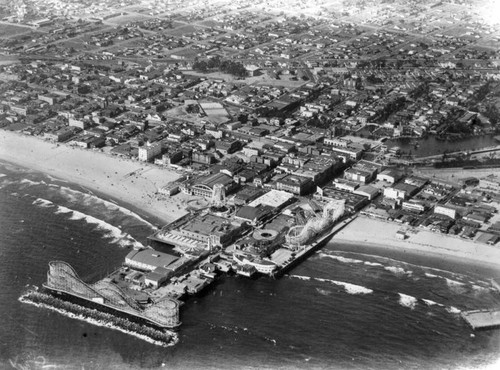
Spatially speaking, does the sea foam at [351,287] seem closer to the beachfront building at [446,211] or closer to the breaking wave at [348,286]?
the breaking wave at [348,286]

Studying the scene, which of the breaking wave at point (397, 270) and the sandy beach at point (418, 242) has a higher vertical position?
the sandy beach at point (418, 242)

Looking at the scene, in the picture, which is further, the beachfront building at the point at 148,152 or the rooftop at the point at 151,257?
the beachfront building at the point at 148,152

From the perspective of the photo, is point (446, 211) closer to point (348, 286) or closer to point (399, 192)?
point (399, 192)

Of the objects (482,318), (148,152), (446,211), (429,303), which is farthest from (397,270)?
(148,152)

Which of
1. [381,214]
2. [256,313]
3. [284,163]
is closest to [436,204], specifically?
[381,214]

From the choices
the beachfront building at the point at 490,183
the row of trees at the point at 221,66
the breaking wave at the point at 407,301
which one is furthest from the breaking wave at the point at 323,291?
the row of trees at the point at 221,66

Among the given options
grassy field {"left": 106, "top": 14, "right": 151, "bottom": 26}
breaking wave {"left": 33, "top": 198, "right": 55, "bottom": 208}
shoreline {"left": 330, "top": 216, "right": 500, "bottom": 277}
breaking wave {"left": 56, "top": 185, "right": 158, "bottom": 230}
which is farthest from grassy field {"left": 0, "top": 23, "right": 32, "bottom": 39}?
shoreline {"left": 330, "top": 216, "right": 500, "bottom": 277}
